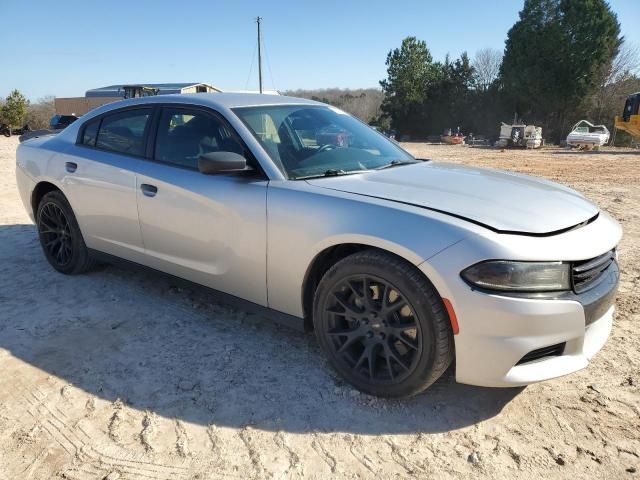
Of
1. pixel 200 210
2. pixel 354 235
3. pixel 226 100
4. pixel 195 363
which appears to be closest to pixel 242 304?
pixel 195 363

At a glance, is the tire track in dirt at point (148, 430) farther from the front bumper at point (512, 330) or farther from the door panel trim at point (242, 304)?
the front bumper at point (512, 330)

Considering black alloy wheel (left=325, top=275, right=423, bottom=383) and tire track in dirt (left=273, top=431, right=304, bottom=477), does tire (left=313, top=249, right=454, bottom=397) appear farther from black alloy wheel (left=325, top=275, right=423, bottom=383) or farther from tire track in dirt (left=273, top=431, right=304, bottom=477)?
tire track in dirt (left=273, top=431, right=304, bottom=477)

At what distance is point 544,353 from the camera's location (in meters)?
2.34

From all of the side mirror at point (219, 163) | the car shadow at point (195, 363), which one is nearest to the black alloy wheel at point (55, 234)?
the car shadow at point (195, 363)

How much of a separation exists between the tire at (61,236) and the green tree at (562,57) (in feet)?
122

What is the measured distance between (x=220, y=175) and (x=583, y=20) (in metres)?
40.4

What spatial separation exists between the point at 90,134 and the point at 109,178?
663 mm

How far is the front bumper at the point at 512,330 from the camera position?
7.16ft

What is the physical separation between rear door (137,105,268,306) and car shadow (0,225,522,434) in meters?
0.32

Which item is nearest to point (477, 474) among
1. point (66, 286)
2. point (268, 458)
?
point (268, 458)

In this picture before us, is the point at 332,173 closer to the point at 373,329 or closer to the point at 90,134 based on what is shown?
the point at 373,329

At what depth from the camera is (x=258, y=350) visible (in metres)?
3.17

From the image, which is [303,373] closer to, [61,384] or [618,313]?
[61,384]

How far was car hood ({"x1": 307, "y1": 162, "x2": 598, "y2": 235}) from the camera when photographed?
7.80 feet
